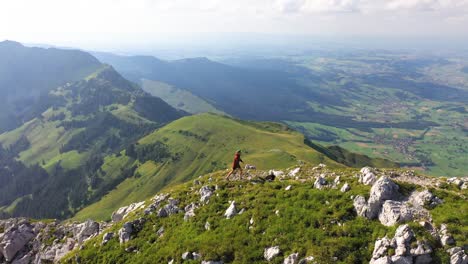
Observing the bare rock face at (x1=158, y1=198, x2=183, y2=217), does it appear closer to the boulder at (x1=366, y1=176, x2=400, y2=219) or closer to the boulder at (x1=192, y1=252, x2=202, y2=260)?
the boulder at (x1=192, y1=252, x2=202, y2=260)

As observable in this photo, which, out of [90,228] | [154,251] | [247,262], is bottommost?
[90,228]

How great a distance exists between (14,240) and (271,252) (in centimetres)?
4478

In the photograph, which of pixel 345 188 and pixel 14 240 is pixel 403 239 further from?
pixel 14 240

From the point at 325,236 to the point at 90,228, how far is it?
37.3 metres

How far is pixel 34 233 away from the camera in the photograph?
49.7 meters

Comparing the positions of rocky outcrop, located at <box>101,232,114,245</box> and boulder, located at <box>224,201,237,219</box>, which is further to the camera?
rocky outcrop, located at <box>101,232,114,245</box>

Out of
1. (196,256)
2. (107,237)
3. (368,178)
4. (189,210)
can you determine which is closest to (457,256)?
(368,178)

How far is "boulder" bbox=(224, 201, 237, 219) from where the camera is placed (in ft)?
112

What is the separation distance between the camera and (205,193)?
40.0 metres

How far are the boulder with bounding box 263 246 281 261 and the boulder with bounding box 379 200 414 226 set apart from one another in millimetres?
10252

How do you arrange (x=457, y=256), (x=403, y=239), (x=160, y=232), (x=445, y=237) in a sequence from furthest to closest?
(x=160, y=232) < (x=403, y=239) < (x=445, y=237) < (x=457, y=256)

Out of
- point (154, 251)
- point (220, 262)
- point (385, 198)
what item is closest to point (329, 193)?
point (385, 198)

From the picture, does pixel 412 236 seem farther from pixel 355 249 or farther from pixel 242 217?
pixel 242 217

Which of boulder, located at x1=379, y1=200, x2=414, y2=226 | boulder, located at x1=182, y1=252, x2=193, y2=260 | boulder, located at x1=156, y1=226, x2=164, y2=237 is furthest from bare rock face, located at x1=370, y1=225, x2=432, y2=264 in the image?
boulder, located at x1=156, y1=226, x2=164, y2=237
